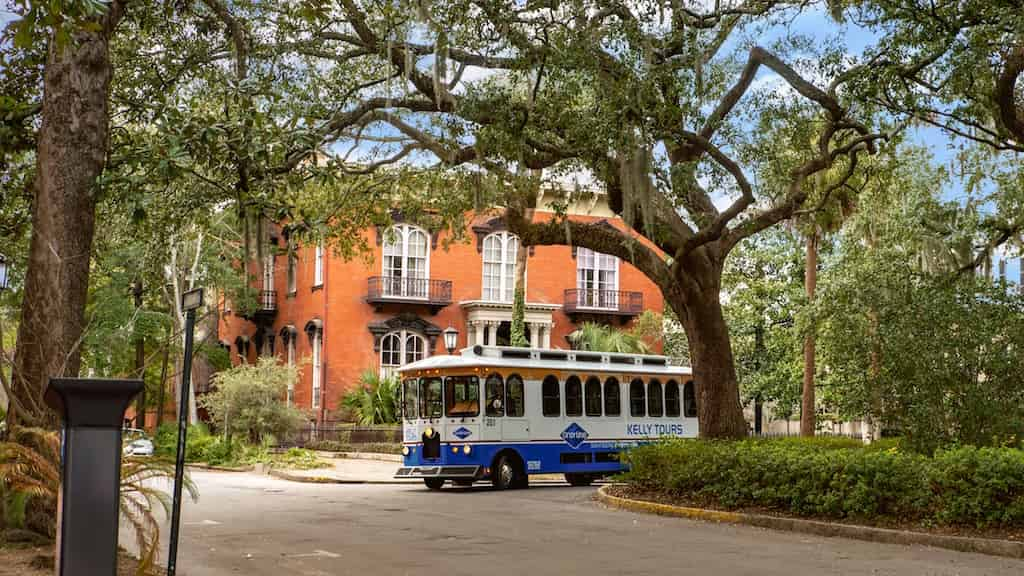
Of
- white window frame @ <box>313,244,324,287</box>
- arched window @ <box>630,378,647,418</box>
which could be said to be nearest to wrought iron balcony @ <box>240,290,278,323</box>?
white window frame @ <box>313,244,324,287</box>

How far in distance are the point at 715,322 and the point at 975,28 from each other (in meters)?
7.97

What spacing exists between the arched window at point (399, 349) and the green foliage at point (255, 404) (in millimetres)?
8883

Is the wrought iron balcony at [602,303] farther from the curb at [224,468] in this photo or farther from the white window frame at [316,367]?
the curb at [224,468]

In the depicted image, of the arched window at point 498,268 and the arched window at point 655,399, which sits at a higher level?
the arched window at point 498,268

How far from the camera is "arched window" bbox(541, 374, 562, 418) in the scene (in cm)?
2570

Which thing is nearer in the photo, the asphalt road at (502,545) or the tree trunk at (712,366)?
the asphalt road at (502,545)

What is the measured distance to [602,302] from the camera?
49750 mm

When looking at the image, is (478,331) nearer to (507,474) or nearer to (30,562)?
(507,474)

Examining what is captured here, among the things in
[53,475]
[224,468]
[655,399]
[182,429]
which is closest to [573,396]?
[655,399]

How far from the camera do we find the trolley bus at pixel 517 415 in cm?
2453

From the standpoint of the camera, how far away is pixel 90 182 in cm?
1173

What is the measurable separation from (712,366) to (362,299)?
2606cm

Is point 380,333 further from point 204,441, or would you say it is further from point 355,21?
point 355,21

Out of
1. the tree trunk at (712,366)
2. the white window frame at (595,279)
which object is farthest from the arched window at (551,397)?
the white window frame at (595,279)
